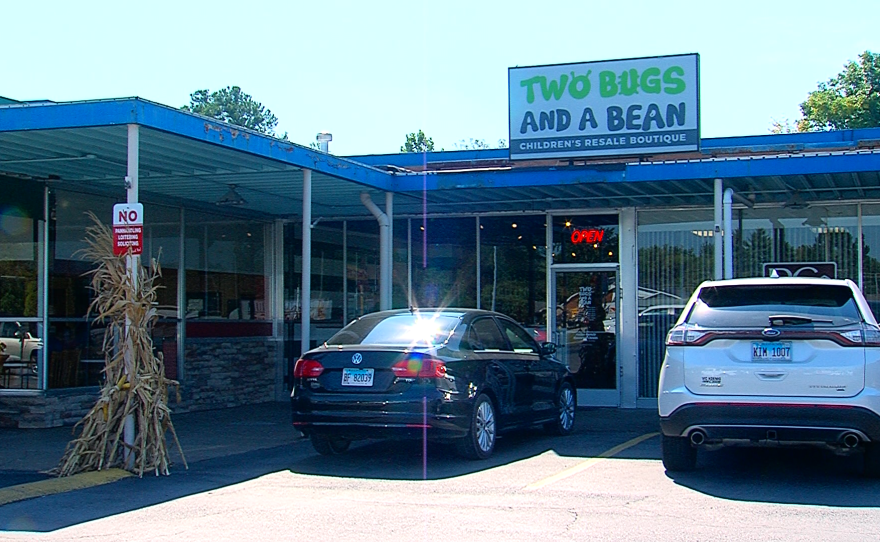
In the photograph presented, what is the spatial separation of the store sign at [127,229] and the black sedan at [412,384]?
1.98m

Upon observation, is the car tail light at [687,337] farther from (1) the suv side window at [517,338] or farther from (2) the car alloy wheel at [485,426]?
(1) the suv side window at [517,338]

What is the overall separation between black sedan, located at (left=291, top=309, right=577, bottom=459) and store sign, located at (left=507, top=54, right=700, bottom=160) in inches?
175

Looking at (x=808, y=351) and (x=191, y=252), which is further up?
(x=191, y=252)

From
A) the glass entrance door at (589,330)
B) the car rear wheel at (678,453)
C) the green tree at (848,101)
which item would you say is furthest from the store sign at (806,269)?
the green tree at (848,101)

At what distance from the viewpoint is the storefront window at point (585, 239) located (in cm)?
1593

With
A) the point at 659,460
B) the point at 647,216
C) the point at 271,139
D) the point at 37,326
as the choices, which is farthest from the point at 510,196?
the point at 37,326

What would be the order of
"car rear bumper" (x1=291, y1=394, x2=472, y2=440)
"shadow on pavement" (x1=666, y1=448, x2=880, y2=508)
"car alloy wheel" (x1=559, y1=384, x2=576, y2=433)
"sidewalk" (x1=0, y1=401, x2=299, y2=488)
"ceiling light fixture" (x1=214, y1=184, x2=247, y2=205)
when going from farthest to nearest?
"ceiling light fixture" (x1=214, y1=184, x2=247, y2=205) → "car alloy wheel" (x1=559, y1=384, x2=576, y2=433) → "sidewalk" (x1=0, y1=401, x2=299, y2=488) → "car rear bumper" (x1=291, y1=394, x2=472, y2=440) → "shadow on pavement" (x1=666, y1=448, x2=880, y2=508)

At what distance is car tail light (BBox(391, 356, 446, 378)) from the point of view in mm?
9477

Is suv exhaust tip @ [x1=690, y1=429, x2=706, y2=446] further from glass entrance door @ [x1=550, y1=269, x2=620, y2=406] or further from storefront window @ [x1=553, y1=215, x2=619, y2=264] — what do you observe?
storefront window @ [x1=553, y1=215, x2=619, y2=264]

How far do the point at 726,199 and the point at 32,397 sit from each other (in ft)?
30.7

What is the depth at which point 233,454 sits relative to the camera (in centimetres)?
1077

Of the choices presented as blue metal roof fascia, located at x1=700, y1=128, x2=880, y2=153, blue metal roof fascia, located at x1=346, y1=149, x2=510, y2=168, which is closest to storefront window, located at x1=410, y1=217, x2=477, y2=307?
blue metal roof fascia, located at x1=346, y1=149, x2=510, y2=168

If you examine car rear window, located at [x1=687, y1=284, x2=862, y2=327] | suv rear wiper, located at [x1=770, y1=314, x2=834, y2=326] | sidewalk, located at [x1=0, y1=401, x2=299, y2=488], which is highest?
car rear window, located at [x1=687, y1=284, x2=862, y2=327]

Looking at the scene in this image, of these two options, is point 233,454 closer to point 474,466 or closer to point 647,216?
point 474,466
